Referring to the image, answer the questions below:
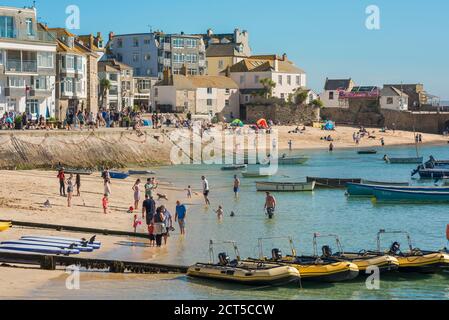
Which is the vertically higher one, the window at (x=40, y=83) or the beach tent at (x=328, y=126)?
the window at (x=40, y=83)

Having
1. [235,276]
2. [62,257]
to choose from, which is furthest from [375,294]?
[62,257]

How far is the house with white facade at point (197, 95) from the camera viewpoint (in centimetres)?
10200

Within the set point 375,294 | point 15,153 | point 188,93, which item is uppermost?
point 188,93

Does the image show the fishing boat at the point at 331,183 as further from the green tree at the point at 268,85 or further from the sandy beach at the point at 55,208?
the green tree at the point at 268,85

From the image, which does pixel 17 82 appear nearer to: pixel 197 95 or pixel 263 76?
pixel 197 95

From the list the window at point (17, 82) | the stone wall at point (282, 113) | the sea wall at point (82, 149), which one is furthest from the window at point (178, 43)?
the window at point (17, 82)

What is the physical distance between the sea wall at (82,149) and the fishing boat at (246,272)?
106 ft

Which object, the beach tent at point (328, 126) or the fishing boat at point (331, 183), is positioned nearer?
the fishing boat at point (331, 183)

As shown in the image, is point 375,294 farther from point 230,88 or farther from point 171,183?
point 230,88

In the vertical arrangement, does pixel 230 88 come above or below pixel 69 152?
above

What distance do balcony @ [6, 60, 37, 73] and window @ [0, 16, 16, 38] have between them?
2.08 m

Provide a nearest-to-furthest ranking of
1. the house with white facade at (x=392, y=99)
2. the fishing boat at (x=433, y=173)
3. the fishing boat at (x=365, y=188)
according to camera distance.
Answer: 1. the fishing boat at (x=365, y=188)
2. the fishing boat at (x=433, y=173)
3. the house with white facade at (x=392, y=99)

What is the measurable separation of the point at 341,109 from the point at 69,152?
221 ft

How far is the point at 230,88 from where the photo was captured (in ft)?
360
